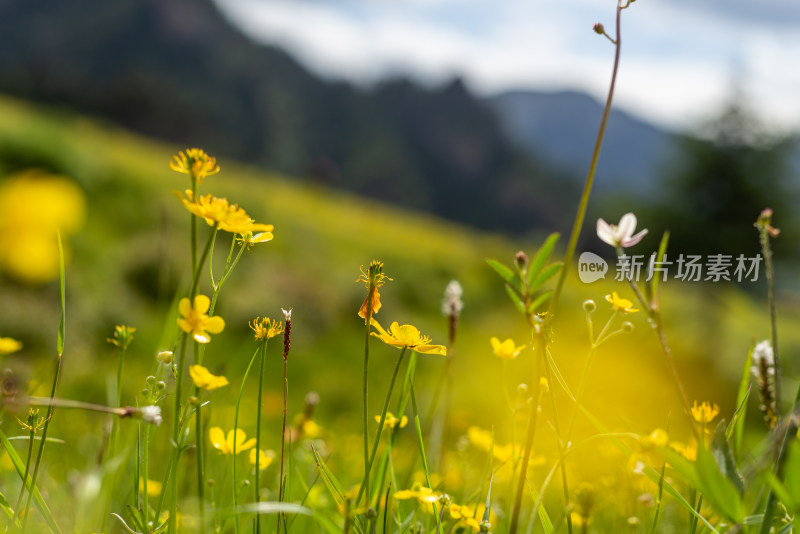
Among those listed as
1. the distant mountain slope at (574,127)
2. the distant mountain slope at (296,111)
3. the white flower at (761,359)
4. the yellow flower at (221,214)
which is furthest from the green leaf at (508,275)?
the distant mountain slope at (574,127)

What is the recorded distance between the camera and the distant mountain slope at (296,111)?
64062mm

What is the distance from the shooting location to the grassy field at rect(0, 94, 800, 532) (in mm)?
1201

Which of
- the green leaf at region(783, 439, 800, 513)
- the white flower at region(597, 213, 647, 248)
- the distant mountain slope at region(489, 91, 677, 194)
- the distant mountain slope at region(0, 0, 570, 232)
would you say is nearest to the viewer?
the green leaf at region(783, 439, 800, 513)

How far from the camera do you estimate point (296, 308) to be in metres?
7.79

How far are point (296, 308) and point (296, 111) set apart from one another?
65.5 meters

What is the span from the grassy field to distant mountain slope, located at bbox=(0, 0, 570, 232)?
164 ft

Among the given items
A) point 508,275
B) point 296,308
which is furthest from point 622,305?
point 296,308

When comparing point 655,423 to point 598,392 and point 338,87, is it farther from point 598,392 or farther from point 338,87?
point 338,87

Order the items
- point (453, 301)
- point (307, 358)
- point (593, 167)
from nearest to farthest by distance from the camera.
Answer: point (593, 167) < point (453, 301) < point (307, 358)

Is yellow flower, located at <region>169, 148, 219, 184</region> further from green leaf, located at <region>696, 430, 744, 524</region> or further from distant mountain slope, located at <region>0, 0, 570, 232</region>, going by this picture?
distant mountain slope, located at <region>0, 0, 570, 232</region>

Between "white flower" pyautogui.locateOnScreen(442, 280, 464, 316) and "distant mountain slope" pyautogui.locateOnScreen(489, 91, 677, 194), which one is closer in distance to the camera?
"white flower" pyautogui.locateOnScreen(442, 280, 464, 316)

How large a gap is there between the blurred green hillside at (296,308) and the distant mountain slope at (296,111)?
163 feet

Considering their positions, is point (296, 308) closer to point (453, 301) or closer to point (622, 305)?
point (453, 301)

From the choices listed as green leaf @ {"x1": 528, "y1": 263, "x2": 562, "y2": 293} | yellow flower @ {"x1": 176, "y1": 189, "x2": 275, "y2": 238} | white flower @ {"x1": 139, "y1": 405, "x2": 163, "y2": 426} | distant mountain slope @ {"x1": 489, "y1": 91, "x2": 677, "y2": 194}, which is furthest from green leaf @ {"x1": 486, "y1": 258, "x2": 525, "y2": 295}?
distant mountain slope @ {"x1": 489, "y1": 91, "x2": 677, "y2": 194}
